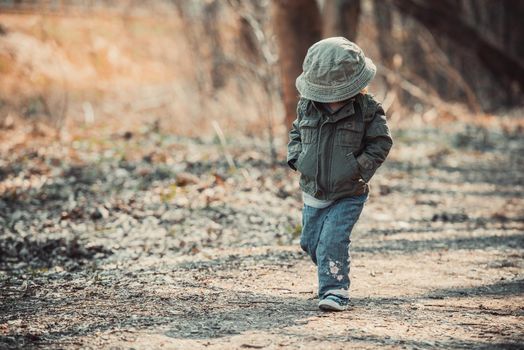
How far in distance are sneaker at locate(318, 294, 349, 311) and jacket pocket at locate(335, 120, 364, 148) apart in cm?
99

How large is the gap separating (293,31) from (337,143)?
6.07 meters

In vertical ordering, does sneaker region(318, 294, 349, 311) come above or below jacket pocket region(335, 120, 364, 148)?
below

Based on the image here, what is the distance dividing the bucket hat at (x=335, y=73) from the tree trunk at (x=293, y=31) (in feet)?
19.3

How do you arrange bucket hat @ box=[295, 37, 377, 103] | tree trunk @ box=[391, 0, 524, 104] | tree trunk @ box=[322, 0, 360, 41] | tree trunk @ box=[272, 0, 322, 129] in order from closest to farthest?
bucket hat @ box=[295, 37, 377, 103], tree trunk @ box=[272, 0, 322, 129], tree trunk @ box=[322, 0, 360, 41], tree trunk @ box=[391, 0, 524, 104]

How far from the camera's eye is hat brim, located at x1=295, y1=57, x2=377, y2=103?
3996mm

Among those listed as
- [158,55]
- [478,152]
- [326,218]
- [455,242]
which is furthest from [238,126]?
[158,55]

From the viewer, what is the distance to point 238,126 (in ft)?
45.8

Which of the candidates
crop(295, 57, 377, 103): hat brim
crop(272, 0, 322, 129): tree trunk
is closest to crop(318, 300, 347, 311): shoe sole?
crop(295, 57, 377, 103): hat brim

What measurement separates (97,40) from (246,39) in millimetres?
10071

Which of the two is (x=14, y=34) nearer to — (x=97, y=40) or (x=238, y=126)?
(x=97, y=40)

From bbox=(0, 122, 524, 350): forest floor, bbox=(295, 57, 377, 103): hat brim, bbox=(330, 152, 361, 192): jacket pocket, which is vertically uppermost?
bbox=(295, 57, 377, 103): hat brim

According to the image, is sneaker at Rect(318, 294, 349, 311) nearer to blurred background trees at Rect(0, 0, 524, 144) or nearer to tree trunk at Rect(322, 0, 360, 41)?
blurred background trees at Rect(0, 0, 524, 144)

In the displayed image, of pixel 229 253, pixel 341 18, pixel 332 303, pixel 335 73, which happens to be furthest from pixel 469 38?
pixel 332 303

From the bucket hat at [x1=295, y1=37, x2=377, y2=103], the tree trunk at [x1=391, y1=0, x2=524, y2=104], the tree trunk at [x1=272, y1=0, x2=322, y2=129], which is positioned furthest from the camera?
the tree trunk at [x1=391, y1=0, x2=524, y2=104]
